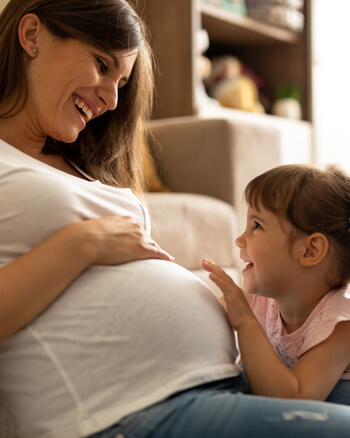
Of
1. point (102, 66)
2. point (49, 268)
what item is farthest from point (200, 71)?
point (49, 268)

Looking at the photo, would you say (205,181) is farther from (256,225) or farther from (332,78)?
(332,78)

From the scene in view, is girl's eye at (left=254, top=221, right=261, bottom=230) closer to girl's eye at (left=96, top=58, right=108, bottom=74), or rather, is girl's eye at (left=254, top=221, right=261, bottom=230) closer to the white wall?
girl's eye at (left=96, top=58, right=108, bottom=74)

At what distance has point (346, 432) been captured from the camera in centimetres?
71

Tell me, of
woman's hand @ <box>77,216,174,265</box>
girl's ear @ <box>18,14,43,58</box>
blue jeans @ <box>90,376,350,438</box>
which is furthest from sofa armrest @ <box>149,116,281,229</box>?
blue jeans @ <box>90,376,350,438</box>

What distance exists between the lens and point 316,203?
3.26 feet

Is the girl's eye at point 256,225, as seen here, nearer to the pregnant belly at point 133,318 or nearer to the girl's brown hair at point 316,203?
the girl's brown hair at point 316,203

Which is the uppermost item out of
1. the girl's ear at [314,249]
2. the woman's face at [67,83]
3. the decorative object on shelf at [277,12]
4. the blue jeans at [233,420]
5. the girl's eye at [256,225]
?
the decorative object on shelf at [277,12]

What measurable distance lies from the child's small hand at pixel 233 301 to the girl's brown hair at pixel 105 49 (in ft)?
1.02

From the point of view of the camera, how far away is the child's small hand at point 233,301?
91 cm

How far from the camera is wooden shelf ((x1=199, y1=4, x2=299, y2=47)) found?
10.0 feet

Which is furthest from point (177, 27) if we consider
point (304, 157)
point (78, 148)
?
point (78, 148)

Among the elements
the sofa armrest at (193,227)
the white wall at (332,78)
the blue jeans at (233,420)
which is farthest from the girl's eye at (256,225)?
the white wall at (332,78)

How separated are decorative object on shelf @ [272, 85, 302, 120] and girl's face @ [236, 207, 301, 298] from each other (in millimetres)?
2543

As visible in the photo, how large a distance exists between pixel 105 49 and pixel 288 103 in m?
2.61
